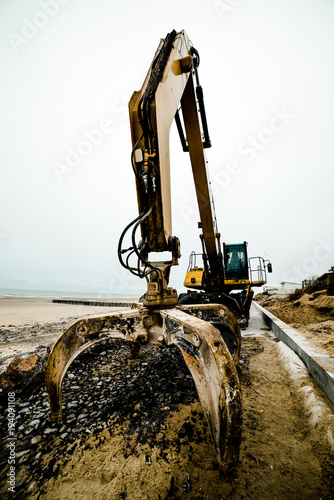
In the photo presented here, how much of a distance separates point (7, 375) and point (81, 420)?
108 cm

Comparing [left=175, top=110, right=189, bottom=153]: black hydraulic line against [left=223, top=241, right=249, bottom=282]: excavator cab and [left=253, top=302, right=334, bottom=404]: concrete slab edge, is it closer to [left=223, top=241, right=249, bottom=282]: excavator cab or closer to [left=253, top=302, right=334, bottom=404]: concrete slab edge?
[left=223, top=241, right=249, bottom=282]: excavator cab

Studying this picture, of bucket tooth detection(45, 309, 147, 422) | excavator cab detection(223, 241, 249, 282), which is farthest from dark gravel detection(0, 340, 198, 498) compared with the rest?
excavator cab detection(223, 241, 249, 282)

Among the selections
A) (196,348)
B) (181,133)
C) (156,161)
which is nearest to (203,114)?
(181,133)

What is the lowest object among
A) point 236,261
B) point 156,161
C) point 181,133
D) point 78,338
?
point 78,338

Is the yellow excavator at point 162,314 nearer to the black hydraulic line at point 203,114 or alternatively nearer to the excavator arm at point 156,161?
the excavator arm at point 156,161

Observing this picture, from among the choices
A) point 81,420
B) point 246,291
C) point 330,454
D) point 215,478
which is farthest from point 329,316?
point 81,420

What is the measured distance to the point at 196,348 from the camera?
1.30 m

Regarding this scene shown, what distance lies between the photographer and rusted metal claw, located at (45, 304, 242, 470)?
106 cm

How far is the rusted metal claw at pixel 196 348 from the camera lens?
1.06 m

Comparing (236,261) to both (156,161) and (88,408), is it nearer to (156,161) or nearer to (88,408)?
(156,161)

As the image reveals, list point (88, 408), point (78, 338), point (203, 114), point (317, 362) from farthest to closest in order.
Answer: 1. point (203, 114)
2. point (317, 362)
3. point (88, 408)
4. point (78, 338)

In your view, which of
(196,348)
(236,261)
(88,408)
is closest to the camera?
(196,348)

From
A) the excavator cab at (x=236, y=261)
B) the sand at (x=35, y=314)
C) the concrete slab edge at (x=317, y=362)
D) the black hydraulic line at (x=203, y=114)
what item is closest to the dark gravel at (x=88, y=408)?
the concrete slab edge at (x=317, y=362)

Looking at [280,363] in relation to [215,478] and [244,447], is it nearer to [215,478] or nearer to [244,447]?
[244,447]
